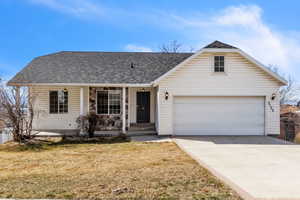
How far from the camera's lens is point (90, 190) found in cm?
416

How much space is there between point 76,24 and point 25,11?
371cm

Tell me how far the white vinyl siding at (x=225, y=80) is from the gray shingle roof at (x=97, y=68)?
7.23ft

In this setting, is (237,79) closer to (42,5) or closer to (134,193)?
(134,193)

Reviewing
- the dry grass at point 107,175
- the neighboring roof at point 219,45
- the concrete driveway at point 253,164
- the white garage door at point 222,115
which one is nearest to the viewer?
the dry grass at point 107,175

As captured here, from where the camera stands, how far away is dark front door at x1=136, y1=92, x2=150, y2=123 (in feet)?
44.7

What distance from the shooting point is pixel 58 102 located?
13375 mm

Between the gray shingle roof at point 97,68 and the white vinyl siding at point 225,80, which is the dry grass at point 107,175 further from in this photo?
the gray shingle roof at point 97,68

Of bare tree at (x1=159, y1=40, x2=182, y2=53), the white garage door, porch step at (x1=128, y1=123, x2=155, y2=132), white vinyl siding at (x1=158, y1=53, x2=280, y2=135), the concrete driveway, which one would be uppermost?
bare tree at (x1=159, y1=40, x2=182, y2=53)

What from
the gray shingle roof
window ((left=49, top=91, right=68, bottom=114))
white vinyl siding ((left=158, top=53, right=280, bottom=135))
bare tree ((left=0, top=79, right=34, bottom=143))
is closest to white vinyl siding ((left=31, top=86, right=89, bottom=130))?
window ((left=49, top=91, right=68, bottom=114))

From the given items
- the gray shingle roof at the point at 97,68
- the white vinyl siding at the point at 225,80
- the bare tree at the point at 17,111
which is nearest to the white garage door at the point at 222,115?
the white vinyl siding at the point at 225,80

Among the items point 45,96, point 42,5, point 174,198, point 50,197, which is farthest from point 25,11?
point 174,198

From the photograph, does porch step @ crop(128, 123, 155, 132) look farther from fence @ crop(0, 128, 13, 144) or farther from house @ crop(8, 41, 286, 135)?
fence @ crop(0, 128, 13, 144)

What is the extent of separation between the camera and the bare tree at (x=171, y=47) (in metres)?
28.4

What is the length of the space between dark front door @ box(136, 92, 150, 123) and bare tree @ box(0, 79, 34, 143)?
6059 millimetres
